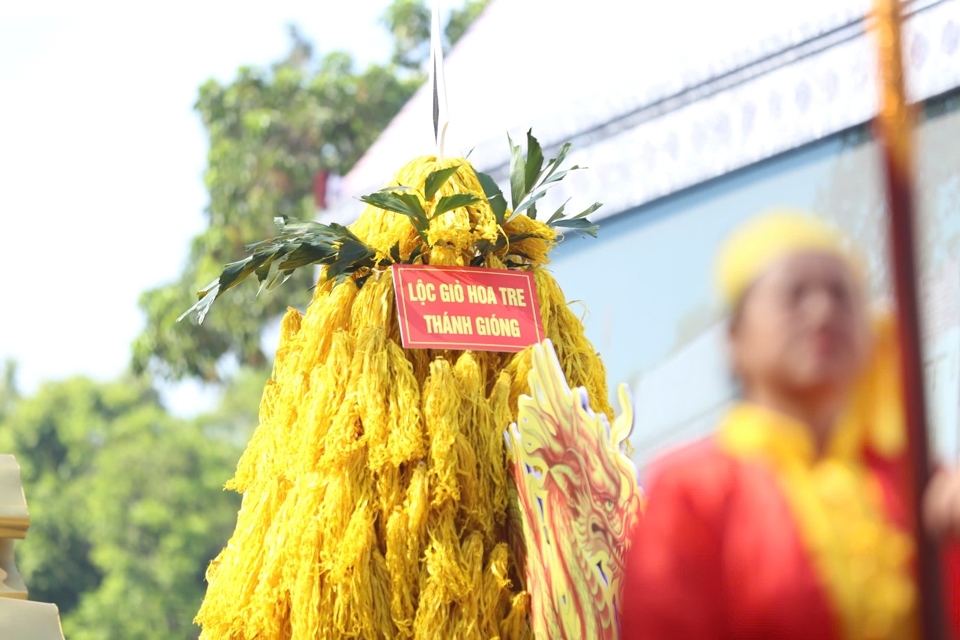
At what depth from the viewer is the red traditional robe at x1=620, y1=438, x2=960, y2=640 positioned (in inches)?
40.3

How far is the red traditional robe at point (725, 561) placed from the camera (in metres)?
1.02

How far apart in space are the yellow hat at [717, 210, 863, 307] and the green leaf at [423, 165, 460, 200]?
920 millimetres

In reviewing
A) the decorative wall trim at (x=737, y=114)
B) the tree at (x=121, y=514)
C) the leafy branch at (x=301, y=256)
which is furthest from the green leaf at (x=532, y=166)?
the tree at (x=121, y=514)

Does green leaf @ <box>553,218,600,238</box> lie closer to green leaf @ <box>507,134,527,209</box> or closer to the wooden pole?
green leaf @ <box>507,134,527,209</box>

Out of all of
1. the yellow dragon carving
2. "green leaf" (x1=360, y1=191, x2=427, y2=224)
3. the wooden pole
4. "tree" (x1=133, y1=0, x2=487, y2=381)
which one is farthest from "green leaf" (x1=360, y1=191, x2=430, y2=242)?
"tree" (x1=133, y1=0, x2=487, y2=381)

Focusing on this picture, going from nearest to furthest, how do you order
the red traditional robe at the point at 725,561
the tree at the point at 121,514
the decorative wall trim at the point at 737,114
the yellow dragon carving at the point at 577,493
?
the red traditional robe at the point at 725,561 < the yellow dragon carving at the point at 577,493 < the decorative wall trim at the point at 737,114 < the tree at the point at 121,514

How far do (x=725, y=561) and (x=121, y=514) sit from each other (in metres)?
21.7

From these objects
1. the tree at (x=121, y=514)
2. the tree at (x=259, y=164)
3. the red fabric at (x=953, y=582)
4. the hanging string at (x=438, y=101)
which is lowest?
the tree at (x=121, y=514)

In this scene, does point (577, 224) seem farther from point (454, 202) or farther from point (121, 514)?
point (121, 514)

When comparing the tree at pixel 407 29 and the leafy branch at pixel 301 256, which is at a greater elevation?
the tree at pixel 407 29

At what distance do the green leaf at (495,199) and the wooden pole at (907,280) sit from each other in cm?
106

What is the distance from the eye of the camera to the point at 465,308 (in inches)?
75.7

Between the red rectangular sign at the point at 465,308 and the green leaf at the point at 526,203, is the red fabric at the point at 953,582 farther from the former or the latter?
the green leaf at the point at 526,203

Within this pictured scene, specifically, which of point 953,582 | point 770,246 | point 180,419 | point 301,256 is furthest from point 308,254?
point 180,419
